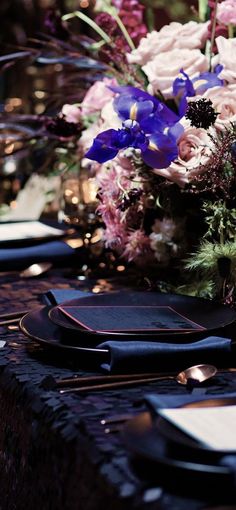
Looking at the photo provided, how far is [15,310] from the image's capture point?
1.25 meters

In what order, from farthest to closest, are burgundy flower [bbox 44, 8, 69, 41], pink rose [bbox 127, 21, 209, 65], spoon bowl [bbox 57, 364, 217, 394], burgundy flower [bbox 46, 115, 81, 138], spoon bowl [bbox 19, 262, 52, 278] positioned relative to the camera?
burgundy flower [bbox 44, 8, 69, 41]
burgundy flower [bbox 46, 115, 81, 138]
spoon bowl [bbox 19, 262, 52, 278]
pink rose [bbox 127, 21, 209, 65]
spoon bowl [bbox 57, 364, 217, 394]

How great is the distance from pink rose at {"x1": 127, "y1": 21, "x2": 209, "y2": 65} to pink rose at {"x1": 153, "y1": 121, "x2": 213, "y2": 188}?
0.22 metres

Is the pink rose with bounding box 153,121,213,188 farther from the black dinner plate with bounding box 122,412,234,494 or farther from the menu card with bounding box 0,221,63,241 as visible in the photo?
the black dinner plate with bounding box 122,412,234,494

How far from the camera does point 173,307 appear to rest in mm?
1100

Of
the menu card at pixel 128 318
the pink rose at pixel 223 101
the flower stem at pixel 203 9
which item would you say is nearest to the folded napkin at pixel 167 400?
the menu card at pixel 128 318

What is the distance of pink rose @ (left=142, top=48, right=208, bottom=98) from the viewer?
132 cm

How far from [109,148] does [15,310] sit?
27 centimetres

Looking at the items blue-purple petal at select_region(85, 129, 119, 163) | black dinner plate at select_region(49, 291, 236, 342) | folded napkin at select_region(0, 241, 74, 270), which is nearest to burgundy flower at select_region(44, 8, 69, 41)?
folded napkin at select_region(0, 241, 74, 270)

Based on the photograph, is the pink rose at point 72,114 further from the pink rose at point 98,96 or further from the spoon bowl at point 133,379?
the spoon bowl at point 133,379

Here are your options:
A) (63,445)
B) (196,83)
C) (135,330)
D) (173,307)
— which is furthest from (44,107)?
(63,445)

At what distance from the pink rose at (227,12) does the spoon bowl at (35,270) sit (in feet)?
1.62

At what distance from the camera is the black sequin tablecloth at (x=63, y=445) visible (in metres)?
0.66

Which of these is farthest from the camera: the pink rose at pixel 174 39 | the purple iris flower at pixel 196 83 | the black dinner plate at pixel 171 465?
the pink rose at pixel 174 39

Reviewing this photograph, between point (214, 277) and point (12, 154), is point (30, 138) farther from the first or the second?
point (214, 277)
